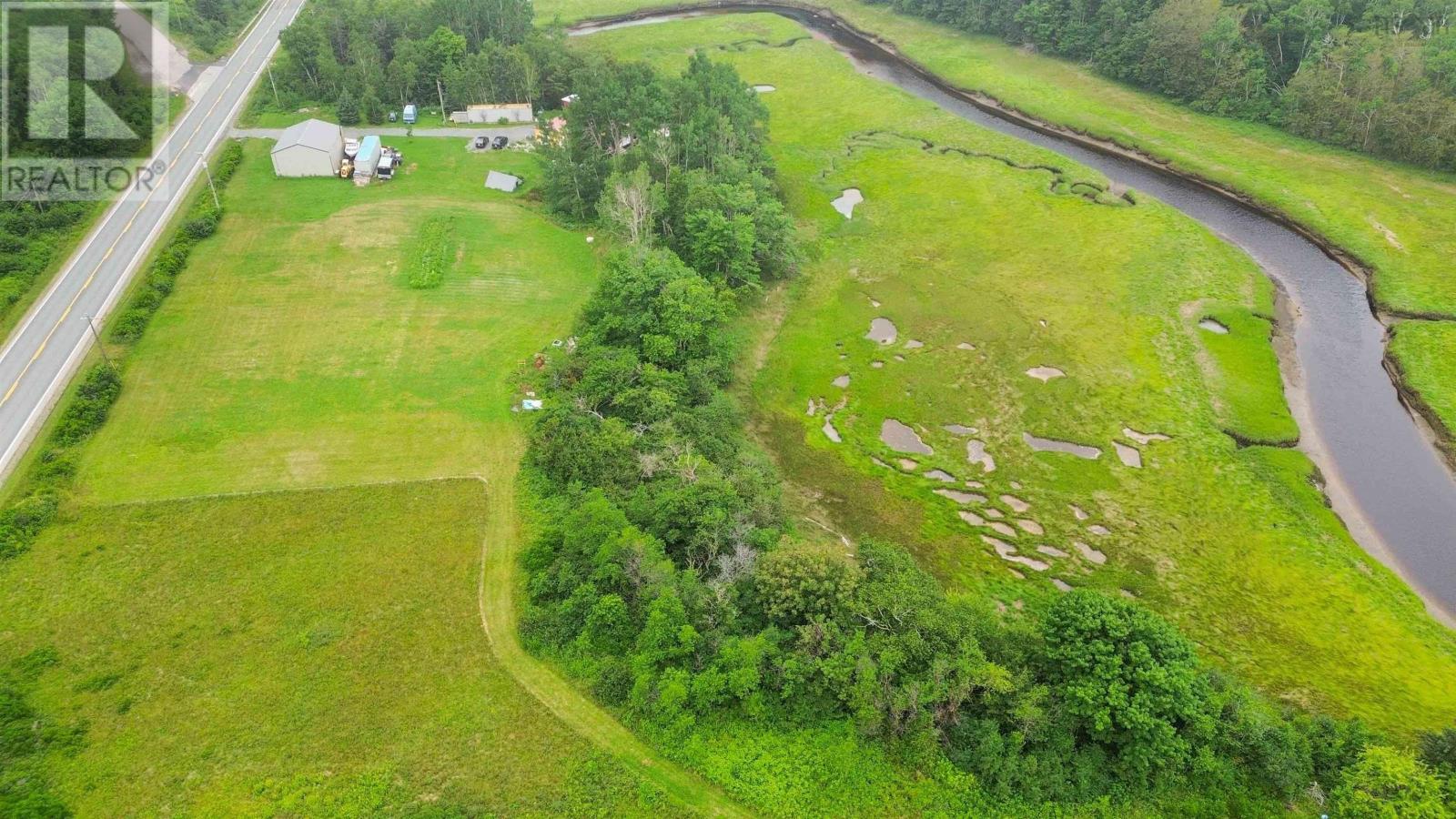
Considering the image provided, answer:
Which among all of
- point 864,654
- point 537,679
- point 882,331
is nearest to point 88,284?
point 537,679

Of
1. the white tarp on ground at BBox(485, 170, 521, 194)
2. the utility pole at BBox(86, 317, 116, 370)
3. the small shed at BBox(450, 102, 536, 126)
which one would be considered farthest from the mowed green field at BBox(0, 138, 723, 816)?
the small shed at BBox(450, 102, 536, 126)

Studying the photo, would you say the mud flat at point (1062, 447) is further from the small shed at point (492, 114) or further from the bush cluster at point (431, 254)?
the small shed at point (492, 114)

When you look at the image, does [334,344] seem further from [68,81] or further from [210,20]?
[210,20]

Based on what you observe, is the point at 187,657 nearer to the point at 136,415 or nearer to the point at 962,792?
the point at 136,415

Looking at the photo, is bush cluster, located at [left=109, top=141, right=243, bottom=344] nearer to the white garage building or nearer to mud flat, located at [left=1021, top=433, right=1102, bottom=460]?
the white garage building

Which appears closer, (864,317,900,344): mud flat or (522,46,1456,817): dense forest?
(522,46,1456,817): dense forest

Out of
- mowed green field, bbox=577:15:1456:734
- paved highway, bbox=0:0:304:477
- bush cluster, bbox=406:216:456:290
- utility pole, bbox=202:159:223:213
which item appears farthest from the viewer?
utility pole, bbox=202:159:223:213

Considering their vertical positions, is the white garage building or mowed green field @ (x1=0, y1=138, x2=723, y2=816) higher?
the white garage building
